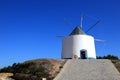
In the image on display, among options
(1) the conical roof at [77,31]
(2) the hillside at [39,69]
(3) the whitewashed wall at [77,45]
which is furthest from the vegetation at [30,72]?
(1) the conical roof at [77,31]

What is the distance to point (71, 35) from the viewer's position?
47625mm

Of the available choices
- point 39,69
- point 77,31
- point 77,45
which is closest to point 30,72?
point 39,69

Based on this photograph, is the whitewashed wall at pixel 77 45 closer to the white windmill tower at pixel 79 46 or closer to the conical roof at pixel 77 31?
the white windmill tower at pixel 79 46

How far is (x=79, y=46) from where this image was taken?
46.1 meters

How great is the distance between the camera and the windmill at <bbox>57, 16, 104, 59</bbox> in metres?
45.8

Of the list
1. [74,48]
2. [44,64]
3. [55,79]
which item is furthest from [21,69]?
[74,48]

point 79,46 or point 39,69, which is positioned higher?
point 79,46

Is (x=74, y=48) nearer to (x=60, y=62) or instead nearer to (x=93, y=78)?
(x=60, y=62)

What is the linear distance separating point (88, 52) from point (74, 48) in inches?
96.4

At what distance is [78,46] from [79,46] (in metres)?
0.17

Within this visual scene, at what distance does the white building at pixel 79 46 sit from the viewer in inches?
1802

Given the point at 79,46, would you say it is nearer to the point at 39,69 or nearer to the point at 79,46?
the point at 79,46

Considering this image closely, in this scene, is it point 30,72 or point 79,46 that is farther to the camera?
point 79,46

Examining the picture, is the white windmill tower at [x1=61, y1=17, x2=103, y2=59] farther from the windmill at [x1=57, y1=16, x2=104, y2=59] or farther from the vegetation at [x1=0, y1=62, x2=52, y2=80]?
the vegetation at [x1=0, y1=62, x2=52, y2=80]
